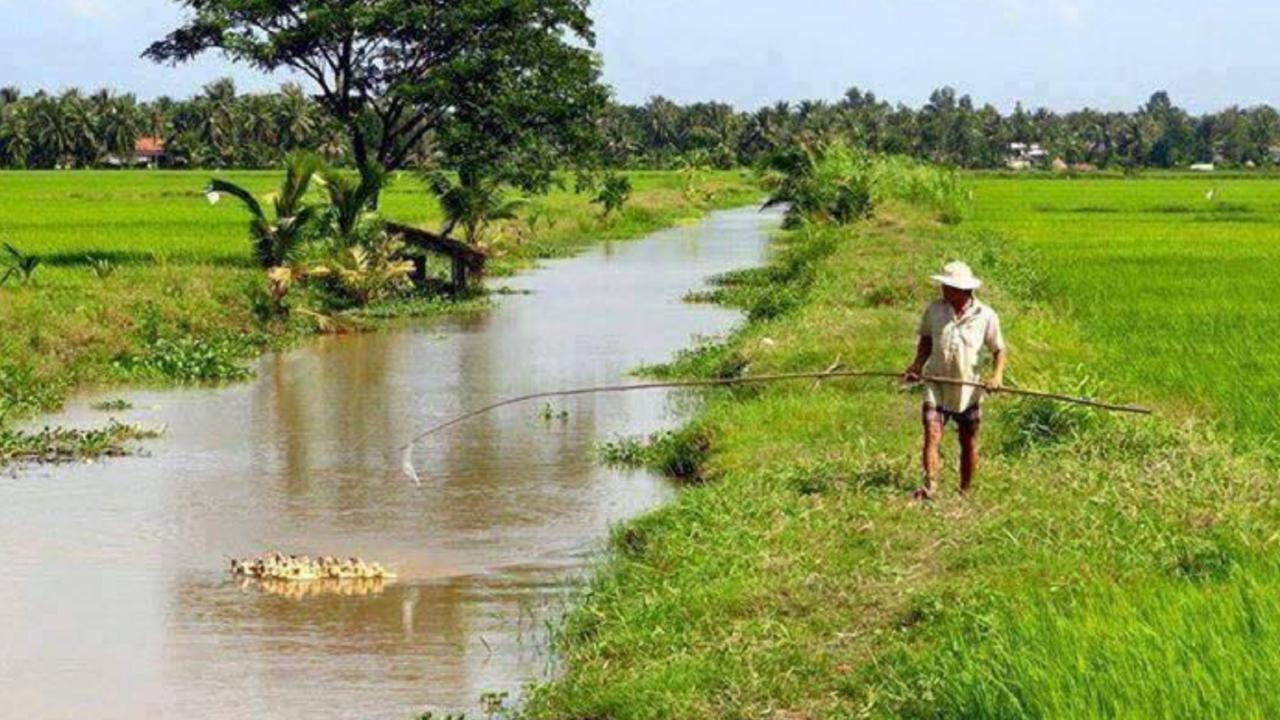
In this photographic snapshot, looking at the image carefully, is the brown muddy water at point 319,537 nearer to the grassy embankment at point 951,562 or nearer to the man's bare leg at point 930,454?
the grassy embankment at point 951,562

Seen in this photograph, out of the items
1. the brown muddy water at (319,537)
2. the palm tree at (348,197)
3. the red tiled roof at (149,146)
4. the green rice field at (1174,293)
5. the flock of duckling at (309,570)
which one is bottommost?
the brown muddy water at (319,537)

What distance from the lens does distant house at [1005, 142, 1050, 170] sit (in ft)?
425

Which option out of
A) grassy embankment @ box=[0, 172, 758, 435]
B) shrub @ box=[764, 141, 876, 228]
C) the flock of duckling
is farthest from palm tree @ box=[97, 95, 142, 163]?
the flock of duckling

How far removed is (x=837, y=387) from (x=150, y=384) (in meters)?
6.88

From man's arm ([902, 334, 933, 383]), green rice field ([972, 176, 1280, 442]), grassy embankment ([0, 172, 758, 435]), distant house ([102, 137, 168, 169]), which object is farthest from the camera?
distant house ([102, 137, 168, 169])

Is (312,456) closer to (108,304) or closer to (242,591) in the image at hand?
(242,591)

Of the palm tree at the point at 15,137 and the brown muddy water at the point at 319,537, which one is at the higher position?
the palm tree at the point at 15,137

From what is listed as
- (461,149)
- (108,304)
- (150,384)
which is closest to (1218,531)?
(150,384)

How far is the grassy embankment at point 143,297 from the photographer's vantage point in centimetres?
1752

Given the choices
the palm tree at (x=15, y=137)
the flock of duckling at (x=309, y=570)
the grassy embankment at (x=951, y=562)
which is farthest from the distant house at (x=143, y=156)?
the flock of duckling at (x=309, y=570)

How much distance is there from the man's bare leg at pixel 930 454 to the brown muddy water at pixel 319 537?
5.80ft

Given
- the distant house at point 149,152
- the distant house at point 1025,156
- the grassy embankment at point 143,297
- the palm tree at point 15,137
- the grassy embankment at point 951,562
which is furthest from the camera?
the distant house at point 1025,156

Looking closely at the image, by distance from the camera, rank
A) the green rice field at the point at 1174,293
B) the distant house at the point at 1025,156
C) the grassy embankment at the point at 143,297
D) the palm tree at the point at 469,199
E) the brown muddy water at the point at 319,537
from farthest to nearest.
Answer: the distant house at the point at 1025,156 < the palm tree at the point at 469,199 < the grassy embankment at the point at 143,297 < the green rice field at the point at 1174,293 < the brown muddy water at the point at 319,537

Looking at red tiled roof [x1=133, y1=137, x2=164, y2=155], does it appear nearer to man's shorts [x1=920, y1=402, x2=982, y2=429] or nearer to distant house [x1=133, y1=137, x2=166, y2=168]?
distant house [x1=133, y1=137, x2=166, y2=168]
